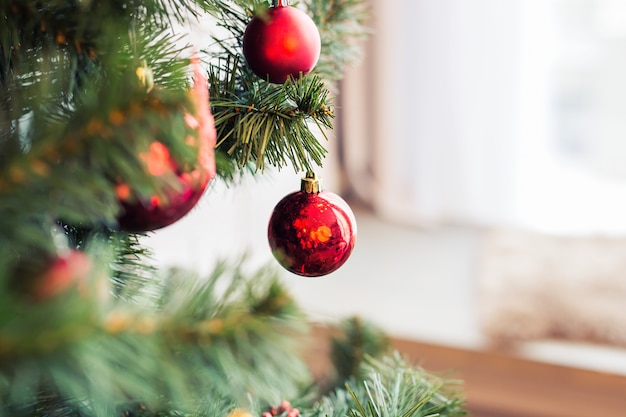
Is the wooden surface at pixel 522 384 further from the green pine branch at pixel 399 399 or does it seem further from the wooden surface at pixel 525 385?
the green pine branch at pixel 399 399

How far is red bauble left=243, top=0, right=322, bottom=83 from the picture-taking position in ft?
1.36

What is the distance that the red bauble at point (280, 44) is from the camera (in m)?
0.41

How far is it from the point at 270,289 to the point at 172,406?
13 cm

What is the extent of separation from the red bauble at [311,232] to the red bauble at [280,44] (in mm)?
75

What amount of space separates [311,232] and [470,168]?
127 cm

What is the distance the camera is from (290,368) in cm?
28

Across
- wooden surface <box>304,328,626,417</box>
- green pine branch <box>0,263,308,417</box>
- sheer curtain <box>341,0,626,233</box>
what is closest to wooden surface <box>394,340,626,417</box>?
wooden surface <box>304,328,626,417</box>

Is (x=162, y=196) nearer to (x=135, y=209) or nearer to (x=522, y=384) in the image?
(x=135, y=209)

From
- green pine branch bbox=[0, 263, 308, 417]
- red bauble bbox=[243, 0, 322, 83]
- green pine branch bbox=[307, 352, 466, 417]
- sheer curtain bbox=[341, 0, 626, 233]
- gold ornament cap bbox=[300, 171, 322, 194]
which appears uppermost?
sheer curtain bbox=[341, 0, 626, 233]

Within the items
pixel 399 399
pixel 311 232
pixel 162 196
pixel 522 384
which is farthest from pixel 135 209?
pixel 522 384

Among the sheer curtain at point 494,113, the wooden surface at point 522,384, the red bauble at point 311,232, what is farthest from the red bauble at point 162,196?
the sheer curtain at point 494,113

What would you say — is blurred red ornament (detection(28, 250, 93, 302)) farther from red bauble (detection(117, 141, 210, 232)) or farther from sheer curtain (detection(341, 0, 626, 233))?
sheer curtain (detection(341, 0, 626, 233))

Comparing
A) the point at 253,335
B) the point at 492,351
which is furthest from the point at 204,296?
the point at 492,351

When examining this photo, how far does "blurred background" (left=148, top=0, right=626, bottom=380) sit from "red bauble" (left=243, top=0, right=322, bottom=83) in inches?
30.6
